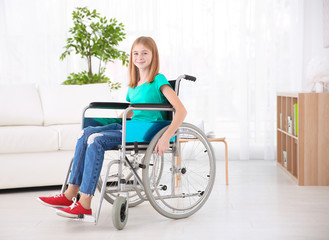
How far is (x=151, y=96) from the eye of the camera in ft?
7.73

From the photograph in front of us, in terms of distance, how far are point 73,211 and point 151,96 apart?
0.67m

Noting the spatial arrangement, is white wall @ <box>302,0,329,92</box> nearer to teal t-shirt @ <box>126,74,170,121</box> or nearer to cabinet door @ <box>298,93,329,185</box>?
cabinet door @ <box>298,93,329,185</box>

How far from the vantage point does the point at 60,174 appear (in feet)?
10.4

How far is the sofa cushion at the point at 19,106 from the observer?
136 inches

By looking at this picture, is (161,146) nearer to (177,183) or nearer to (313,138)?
(177,183)

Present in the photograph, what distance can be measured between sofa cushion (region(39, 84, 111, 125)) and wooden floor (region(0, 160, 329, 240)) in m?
0.63

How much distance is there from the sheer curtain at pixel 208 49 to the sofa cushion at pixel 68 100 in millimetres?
1110

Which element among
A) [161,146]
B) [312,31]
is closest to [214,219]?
[161,146]

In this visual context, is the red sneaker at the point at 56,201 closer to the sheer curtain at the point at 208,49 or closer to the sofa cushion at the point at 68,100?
the sofa cushion at the point at 68,100

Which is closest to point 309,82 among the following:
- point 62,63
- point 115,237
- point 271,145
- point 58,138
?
point 271,145

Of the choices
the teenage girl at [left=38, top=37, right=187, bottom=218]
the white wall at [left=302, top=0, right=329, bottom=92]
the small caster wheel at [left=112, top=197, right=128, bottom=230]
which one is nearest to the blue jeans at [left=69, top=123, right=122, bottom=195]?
the teenage girl at [left=38, top=37, right=187, bottom=218]

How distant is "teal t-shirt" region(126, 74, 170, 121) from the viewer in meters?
2.34

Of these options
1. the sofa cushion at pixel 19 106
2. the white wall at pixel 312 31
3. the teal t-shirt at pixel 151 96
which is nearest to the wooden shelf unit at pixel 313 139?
the teal t-shirt at pixel 151 96

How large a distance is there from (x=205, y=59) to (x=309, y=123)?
1.75 m
